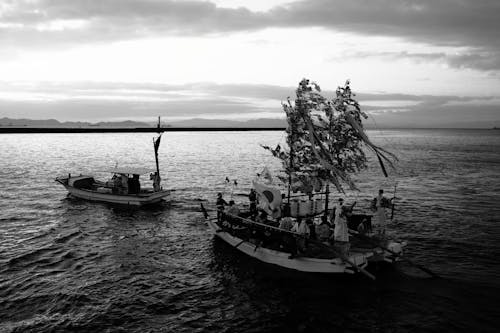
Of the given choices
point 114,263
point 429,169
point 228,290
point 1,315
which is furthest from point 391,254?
point 429,169

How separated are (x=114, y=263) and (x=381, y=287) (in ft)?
55.0

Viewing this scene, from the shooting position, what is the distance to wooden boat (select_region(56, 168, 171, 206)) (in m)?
39.8

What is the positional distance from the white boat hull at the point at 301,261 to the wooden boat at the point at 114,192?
18474mm

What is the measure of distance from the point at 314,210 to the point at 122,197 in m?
23.6

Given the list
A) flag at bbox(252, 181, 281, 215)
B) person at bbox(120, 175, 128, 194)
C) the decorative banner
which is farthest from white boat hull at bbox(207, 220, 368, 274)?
person at bbox(120, 175, 128, 194)

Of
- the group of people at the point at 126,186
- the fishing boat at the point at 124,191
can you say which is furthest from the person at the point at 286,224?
the group of people at the point at 126,186

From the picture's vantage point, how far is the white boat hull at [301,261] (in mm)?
19703

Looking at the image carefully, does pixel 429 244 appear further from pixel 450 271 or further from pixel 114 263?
pixel 114 263

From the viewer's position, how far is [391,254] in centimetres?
2131

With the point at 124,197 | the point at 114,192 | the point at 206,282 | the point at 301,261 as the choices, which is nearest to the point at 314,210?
the point at 301,261

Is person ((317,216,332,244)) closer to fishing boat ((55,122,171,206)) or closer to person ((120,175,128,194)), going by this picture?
fishing boat ((55,122,171,206))

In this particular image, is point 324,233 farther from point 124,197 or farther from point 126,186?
point 126,186

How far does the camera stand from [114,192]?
40906 millimetres

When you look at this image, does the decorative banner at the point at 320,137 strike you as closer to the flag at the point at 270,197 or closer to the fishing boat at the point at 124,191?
the flag at the point at 270,197
